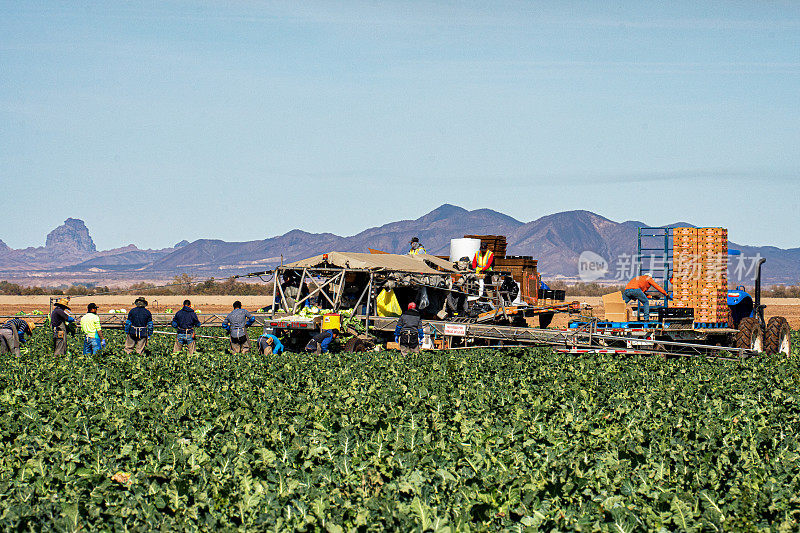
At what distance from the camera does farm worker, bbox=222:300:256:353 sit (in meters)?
20.2

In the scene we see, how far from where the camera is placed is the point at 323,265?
2155cm

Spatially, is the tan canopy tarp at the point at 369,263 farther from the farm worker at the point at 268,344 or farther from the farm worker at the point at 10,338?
the farm worker at the point at 10,338

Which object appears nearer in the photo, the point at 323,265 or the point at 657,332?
the point at 657,332

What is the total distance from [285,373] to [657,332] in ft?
28.9

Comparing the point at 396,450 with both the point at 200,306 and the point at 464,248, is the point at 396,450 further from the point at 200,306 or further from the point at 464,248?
the point at 200,306

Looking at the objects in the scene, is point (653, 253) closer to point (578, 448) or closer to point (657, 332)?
point (657, 332)

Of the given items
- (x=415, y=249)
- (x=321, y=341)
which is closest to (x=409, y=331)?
(x=321, y=341)

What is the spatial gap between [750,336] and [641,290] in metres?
2.71

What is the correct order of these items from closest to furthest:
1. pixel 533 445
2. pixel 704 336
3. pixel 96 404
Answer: pixel 533 445, pixel 96 404, pixel 704 336

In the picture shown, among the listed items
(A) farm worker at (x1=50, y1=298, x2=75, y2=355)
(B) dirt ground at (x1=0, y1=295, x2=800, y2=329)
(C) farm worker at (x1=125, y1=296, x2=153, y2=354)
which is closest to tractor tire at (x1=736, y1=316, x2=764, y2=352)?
(C) farm worker at (x1=125, y1=296, x2=153, y2=354)

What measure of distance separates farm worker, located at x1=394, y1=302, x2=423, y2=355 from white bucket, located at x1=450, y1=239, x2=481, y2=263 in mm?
5043

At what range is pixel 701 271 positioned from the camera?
19.4 m

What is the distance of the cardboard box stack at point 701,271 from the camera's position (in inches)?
750

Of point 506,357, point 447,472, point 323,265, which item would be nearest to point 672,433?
point 447,472
